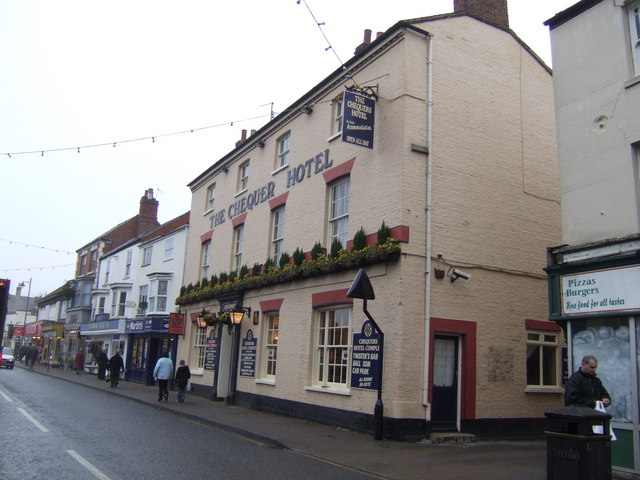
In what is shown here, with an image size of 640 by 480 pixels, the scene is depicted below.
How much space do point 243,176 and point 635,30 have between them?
1495 cm

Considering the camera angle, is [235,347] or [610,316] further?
[235,347]

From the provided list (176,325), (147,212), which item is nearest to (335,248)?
(176,325)

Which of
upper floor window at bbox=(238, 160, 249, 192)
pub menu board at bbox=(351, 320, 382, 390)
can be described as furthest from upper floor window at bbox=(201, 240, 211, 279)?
pub menu board at bbox=(351, 320, 382, 390)

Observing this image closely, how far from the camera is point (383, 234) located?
1316 centimetres

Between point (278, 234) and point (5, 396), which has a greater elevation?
point (278, 234)

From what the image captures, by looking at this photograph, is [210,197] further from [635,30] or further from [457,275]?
[635,30]

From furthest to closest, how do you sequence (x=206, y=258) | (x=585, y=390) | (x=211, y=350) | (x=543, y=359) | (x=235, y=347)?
(x=206, y=258)
(x=211, y=350)
(x=235, y=347)
(x=543, y=359)
(x=585, y=390)

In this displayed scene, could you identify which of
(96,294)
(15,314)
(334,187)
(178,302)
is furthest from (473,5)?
(15,314)

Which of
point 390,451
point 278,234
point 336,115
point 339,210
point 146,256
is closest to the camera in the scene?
point 390,451

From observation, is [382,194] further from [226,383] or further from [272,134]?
[226,383]

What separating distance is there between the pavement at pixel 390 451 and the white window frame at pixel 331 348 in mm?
1146

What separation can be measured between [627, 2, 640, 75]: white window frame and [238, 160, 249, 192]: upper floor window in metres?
14.1

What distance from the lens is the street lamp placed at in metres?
→ 19.0

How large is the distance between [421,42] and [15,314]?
10675 centimetres
